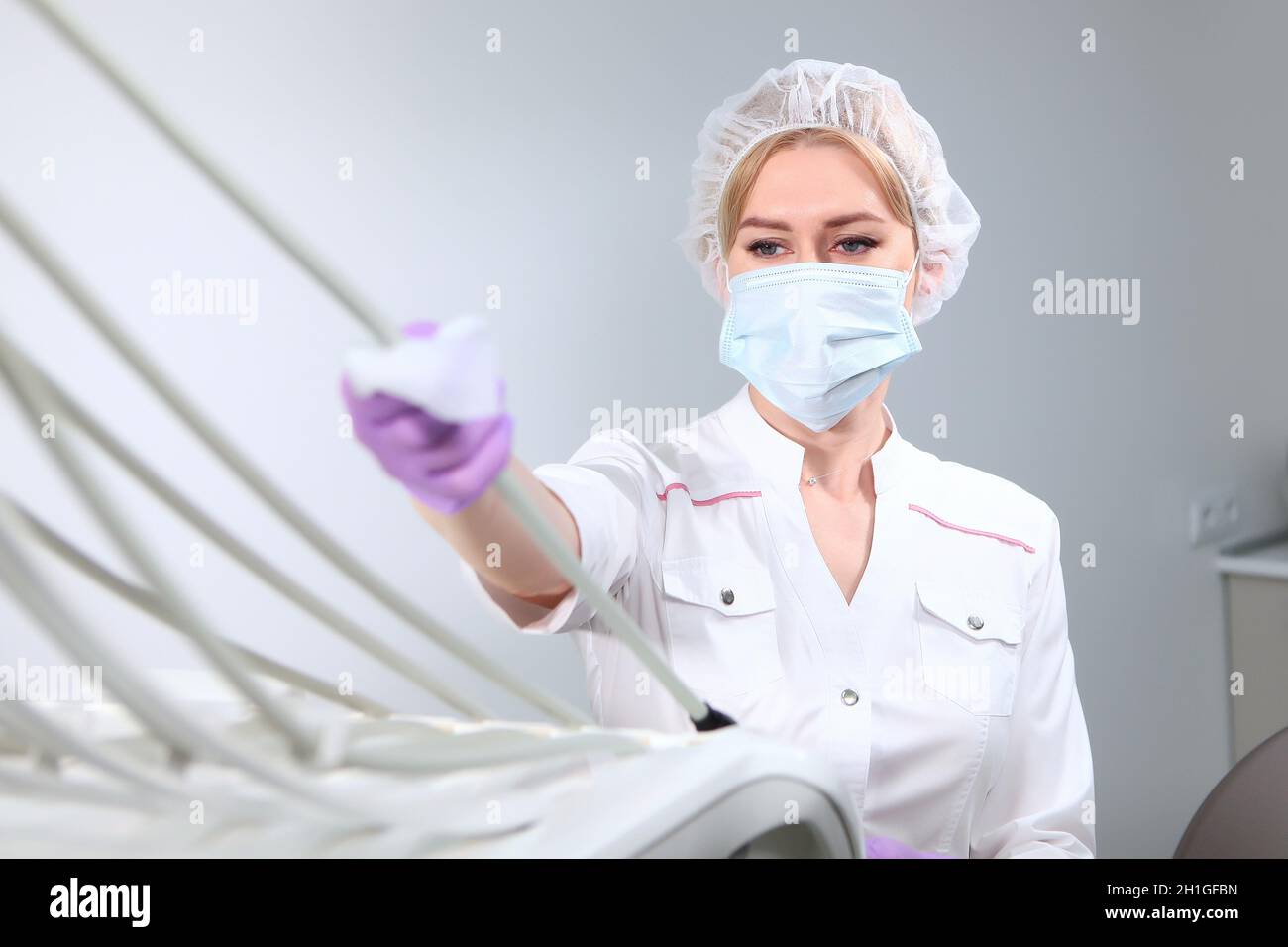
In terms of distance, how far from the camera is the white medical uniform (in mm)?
1052

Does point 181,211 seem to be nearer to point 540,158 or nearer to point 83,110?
point 83,110

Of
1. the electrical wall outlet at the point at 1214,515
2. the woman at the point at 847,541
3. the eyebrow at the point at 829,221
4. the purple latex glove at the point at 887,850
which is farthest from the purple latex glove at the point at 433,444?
the electrical wall outlet at the point at 1214,515

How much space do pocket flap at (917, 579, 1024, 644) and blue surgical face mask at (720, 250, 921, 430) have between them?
24cm

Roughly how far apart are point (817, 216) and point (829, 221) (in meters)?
0.01

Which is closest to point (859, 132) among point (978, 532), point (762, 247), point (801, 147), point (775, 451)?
point (801, 147)

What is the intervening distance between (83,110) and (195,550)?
569 millimetres

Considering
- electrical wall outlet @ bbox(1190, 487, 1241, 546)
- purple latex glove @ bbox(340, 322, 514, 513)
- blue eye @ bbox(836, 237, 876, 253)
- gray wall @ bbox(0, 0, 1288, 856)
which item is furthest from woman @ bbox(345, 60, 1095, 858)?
electrical wall outlet @ bbox(1190, 487, 1241, 546)

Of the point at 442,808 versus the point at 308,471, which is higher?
the point at 308,471

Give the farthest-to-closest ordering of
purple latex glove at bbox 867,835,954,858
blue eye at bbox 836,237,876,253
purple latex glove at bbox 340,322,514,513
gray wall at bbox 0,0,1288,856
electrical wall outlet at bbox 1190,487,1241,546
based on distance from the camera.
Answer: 1. electrical wall outlet at bbox 1190,487,1241,546
2. gray wall at bbox 0,0,1288,856
3. blue eye at bbox 836,237,876,253
4. purple latex glove at bbox 867,835,954,858
5. purple latex glove at bbox 340,322,514,513

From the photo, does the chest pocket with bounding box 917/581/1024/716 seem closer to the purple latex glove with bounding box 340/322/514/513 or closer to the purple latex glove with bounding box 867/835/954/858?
the purple latex glove with bounding box 867/835/954/858

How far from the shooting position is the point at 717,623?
108 cm

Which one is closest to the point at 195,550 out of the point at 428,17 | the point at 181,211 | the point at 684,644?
the point at 181,211

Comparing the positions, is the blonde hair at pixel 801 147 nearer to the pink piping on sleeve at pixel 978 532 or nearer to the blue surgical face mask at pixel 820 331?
the blue surgical face mask at pixel 820 331
